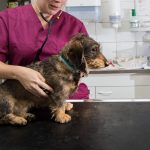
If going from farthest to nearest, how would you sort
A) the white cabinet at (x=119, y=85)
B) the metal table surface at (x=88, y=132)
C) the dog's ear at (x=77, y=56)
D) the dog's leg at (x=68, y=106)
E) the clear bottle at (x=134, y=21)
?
1. the clear bottle at (x=134, y=21)
2. the white cabinet at (x=119, y=85)
3. the dog's leg at (x=68, y=106)
4. the dog's ear at (x=77, y=56)
5. the metal table surface at (x=88, y=132)

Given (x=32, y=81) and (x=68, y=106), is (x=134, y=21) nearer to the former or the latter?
(x=68, y=106)

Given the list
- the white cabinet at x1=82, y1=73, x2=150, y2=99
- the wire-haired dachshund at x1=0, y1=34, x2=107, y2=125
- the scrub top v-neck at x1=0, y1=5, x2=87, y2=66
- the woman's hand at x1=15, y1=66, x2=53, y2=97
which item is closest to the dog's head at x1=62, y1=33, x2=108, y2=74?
the wire-haired dachshund at x1=0, y1=34, x2=107, y2=125

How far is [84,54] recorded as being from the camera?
1.23m

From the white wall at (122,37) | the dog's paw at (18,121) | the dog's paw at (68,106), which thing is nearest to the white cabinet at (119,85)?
the white wall at (122,37)

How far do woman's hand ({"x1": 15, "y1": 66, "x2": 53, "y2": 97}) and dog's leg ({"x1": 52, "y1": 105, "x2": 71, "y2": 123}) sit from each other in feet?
0.26

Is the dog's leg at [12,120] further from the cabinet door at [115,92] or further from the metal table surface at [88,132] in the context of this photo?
the cabinet door at [115,92]

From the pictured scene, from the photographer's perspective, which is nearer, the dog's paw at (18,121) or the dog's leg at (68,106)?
the dog's paw at (18,121)

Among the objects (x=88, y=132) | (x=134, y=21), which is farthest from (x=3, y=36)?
(x=134, y=21)

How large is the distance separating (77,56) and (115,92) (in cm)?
147

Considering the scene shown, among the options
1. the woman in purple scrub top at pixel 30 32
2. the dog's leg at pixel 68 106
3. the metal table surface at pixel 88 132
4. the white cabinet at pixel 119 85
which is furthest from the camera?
the white cabinet at pixel 119 85

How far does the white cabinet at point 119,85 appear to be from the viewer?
2.59 m

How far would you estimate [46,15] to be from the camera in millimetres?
1603

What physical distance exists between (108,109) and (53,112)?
259 millimetres

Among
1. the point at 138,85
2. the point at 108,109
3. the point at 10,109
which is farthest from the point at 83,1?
the point at 10,109
